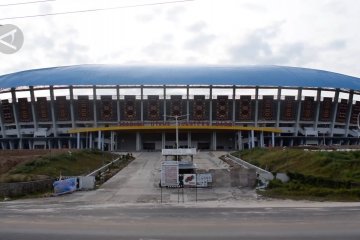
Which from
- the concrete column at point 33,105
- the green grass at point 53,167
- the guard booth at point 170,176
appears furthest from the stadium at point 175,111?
the guard booth at point 170,176

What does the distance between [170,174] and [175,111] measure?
2497 inches

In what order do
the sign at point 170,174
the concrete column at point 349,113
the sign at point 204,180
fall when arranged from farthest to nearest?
the concrete column at point 349,113, the sign at point 204,180, the sign at point 170,174

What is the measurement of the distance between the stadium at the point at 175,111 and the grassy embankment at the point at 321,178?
2123 inches

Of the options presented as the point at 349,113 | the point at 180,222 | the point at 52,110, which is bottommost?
the point at 180,222

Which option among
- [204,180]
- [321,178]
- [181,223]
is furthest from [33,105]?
[181,223]

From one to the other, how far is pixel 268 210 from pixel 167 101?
262ft

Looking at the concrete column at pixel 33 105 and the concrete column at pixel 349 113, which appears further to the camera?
the concrete column at pixel 349 113

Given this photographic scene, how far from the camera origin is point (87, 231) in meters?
17.3

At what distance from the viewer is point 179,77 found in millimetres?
97312

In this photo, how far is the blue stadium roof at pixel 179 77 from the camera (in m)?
95.5

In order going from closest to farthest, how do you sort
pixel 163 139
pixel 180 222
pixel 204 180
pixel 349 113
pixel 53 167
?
1. pixel 180 222
2. pixel 204 180
3. pixel 53 167
4. pixel 163 139
5. pixel 349 113

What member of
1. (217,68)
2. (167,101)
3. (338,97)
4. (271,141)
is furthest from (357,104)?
(167,101)

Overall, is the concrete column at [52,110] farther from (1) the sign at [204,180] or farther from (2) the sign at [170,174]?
(1) the sign at [204,180]

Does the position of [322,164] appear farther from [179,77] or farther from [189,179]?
[179,77]
